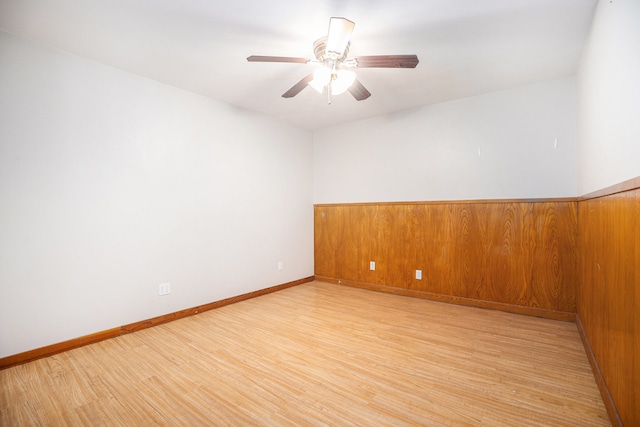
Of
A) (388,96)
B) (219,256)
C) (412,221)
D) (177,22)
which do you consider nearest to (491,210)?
(412,221)

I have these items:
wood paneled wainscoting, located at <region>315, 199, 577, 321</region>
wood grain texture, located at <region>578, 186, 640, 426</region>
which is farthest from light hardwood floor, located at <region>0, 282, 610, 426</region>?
wood paneled wainscoting, located at <region>315, 199, 577, 321</region>

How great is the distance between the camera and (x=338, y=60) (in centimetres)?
217

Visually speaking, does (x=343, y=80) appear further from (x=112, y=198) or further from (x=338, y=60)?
(x=112, y=198)

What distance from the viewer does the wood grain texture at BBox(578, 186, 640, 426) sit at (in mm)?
1218

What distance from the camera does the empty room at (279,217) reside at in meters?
1.68

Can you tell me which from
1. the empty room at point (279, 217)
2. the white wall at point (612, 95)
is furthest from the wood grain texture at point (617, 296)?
the white wall at point (612, 95)

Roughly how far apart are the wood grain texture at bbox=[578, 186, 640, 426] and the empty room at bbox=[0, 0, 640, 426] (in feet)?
0.06

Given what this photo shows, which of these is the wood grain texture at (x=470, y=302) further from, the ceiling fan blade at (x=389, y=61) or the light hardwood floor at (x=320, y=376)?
the ceiling fan blade at (x=389, y=61)

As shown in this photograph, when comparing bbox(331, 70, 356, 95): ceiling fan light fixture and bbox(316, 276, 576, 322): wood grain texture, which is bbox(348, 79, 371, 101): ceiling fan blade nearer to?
bbox(331, 70, 356, 95): ceiling fan light fixture

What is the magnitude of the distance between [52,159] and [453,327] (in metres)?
3.86

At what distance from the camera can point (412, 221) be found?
387cm

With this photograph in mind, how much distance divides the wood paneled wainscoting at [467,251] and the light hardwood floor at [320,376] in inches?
15.3

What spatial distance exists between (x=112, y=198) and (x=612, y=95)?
12.4 feet

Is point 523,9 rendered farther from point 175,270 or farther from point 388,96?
point 175,270
